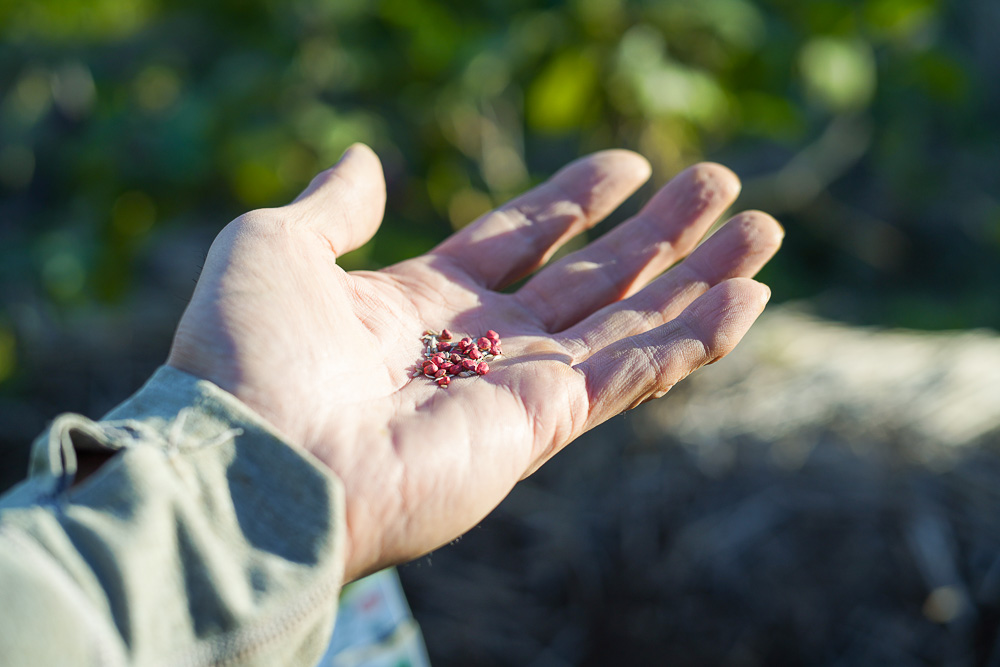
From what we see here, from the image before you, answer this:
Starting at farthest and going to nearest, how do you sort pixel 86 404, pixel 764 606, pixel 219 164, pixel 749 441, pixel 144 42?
1. pixel 144 42
2. pixel 86 404
3. pixel 219 164
4. pixel 749 441
5. pixel 764 606

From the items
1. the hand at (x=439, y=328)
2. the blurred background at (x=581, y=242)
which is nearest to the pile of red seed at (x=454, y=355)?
the hand at (x=439, y=328)

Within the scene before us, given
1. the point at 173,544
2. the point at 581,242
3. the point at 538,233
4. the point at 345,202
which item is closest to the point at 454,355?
the point at 345,202

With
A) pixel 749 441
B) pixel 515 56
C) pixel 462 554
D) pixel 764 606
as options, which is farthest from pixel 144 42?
pixel 764 606

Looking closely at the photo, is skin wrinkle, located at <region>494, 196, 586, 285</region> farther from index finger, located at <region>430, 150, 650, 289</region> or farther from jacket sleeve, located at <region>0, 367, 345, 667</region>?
jacket sleeve, located at <region>0, 367, 345, 667</region>

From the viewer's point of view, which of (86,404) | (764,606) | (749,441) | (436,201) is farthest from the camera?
(86,404)

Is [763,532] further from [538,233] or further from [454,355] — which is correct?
[454,355]

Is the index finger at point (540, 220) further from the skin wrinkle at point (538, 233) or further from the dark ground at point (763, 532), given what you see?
the dark ground at point (763, 532)

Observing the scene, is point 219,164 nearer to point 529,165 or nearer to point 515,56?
point 515,56

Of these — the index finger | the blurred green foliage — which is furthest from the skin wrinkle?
the blurred green foliage

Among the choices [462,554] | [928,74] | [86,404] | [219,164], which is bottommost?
[462,554]
